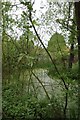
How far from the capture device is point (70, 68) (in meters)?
2.02

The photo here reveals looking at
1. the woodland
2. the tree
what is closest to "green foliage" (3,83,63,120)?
the woodland

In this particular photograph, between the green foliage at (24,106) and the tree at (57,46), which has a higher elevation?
the tree at (57,46)

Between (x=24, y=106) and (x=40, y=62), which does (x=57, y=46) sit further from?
(x=24, y=106)

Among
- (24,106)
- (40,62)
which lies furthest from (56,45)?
(24,106)

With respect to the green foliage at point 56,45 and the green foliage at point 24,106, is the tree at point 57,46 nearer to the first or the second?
the green foliage at point 56,45

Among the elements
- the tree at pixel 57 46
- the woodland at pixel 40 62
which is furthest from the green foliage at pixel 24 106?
the tree at pixel 57 46

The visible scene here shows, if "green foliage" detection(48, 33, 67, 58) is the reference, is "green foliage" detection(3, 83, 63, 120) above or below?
below

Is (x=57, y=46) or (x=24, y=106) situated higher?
(x=57, y=46)

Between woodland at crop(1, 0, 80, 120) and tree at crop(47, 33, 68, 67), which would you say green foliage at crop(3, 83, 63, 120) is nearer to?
woodland at crop(1, 0, 80, 120)

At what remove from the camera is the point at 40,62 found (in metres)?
2.05

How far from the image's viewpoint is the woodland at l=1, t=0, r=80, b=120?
1980 mm

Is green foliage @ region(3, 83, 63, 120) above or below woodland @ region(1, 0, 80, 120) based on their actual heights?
below

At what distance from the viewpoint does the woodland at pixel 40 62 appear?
1980 millimetres

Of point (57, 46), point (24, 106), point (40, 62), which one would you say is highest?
point (57, 46)
